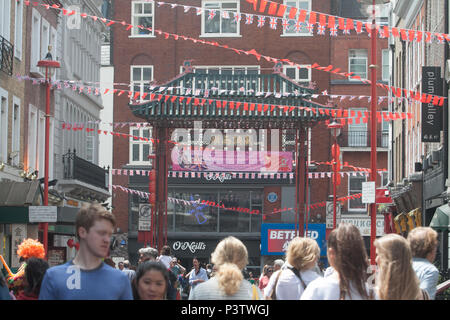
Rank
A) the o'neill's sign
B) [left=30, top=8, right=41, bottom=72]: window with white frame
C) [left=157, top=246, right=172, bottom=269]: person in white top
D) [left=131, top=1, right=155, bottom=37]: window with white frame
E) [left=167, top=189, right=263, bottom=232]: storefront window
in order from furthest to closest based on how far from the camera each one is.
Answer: [left=131, top=1, right=155, bottom=37]: window with white frame, [left=167, top=189, right=263, bottom=232]: storefront window, [left=30, top=8, right=41, bottom=72]: window with white frame, the o'neill's sign, [left=157, top=246, right=172, bottom=269]: person in white top

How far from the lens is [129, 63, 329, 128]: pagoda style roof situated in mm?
30922

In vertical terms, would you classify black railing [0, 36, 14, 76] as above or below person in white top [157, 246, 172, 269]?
above

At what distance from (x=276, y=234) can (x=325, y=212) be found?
3001 mm

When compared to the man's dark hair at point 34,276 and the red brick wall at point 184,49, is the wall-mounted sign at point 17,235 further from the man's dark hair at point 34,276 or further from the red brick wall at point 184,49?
the red brick wall at point 184,49

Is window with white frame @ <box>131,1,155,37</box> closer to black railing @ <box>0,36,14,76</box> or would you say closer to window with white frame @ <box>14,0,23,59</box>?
window with white frame @ <box>14,0,23,59</box>

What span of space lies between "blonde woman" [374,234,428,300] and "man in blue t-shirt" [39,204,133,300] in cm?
170

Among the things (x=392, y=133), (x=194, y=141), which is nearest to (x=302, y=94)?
(x=392, y=133)

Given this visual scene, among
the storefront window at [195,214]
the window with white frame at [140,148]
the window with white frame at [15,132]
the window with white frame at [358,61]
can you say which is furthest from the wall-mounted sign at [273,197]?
the window with white frame at [15,132]

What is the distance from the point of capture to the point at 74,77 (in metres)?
39.9

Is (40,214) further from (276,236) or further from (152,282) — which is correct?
(276,236)

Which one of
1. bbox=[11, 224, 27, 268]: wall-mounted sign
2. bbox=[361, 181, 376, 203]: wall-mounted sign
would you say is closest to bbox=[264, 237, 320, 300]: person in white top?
bbox=[361, 181, 376, 203]: wall-mounted sign

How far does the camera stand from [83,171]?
1566 inches

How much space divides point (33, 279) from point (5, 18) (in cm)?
2056

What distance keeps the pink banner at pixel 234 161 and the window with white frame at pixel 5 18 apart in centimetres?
2210
